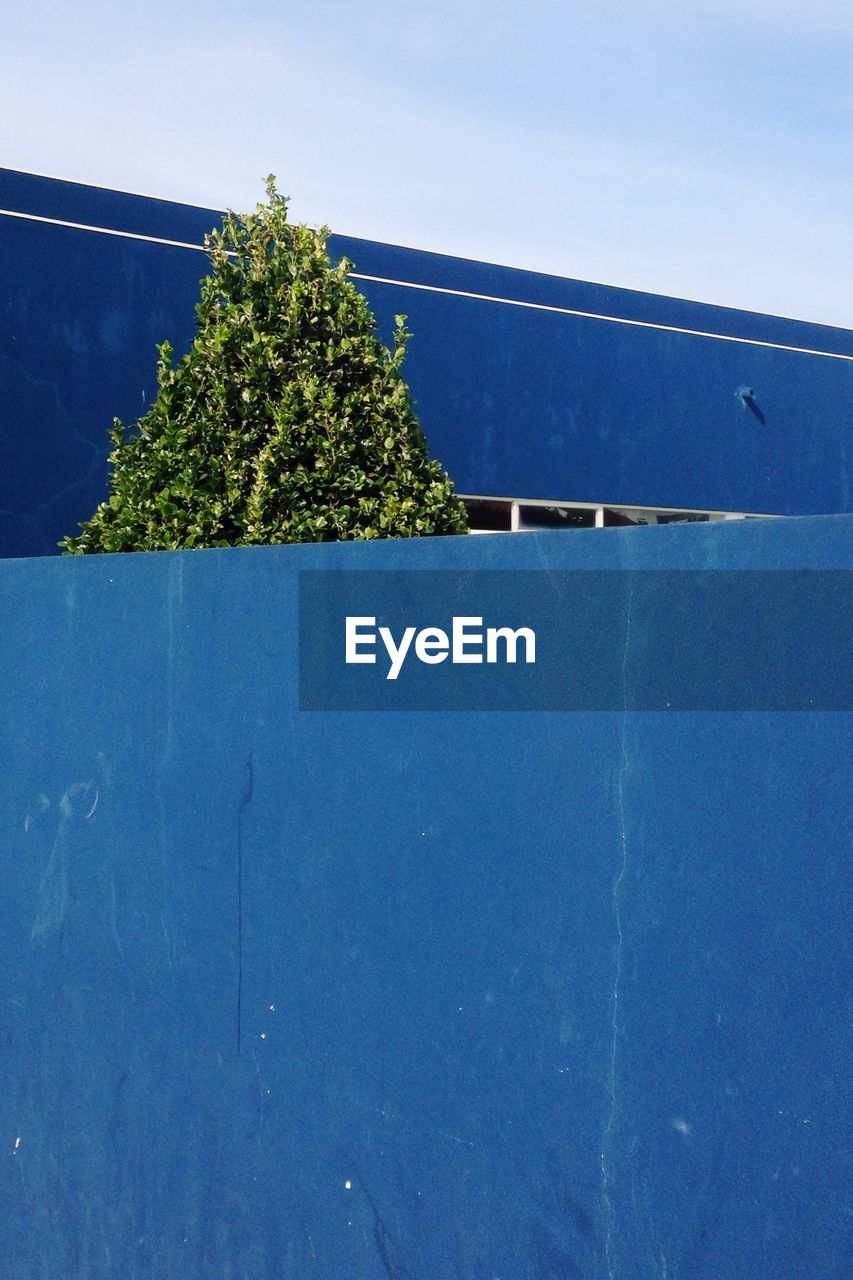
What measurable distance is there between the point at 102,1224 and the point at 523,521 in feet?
29.9

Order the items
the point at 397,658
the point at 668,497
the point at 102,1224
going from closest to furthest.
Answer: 1. the point at 397,658
2. the point at 102,1224
3. the point at 668,497

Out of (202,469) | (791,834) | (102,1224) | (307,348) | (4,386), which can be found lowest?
(102,1224)

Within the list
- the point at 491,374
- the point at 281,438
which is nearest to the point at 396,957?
the point at 281,438

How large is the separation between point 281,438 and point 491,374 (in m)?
6.95

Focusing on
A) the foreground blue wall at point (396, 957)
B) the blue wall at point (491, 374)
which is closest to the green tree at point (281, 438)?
the foreground blue wall at point (396, 957)

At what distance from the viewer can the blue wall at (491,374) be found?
10.1m

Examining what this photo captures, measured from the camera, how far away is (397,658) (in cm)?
392

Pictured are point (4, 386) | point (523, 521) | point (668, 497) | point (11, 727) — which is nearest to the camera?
point (11, 727)

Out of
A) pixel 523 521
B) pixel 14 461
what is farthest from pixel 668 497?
pixel 14 461

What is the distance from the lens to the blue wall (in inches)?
396

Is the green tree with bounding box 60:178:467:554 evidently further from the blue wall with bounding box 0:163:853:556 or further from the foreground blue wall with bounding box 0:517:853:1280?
the blue wall with bounding box 0:163:853:556

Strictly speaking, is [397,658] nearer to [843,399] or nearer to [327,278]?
[327,278]

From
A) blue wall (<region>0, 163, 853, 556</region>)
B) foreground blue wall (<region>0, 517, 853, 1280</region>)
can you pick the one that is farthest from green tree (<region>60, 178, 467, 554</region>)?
blue wall (<region>0, 163, 853, 556</region>)

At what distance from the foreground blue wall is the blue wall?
5439 millimetres
